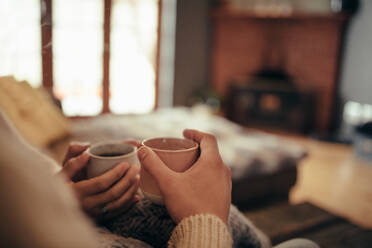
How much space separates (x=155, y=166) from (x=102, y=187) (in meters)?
0.09

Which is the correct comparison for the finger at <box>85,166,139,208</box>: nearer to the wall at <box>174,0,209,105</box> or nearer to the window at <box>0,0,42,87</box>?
the window at <box>0,0,42,87</box>

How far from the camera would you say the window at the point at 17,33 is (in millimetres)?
396

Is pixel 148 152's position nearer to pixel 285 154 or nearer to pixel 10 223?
pixel 10 223

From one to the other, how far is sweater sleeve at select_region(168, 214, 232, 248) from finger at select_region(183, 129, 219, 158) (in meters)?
0.08

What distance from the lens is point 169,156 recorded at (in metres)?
0.40

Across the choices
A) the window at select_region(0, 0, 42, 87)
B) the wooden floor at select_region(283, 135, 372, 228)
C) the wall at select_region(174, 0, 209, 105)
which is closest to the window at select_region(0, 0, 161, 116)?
the window at select_region(0, 0, 42, 87)

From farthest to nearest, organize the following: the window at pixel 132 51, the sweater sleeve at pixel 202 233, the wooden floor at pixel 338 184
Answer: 1. the wooden floor at pixel 338 184
2. the window at pixel 132 51
3. the sweater sleeve at pixel 202 233

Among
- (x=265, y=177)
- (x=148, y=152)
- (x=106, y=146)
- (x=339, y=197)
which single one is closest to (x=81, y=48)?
(x=106, y=146)

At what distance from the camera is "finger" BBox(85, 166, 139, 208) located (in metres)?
0.41

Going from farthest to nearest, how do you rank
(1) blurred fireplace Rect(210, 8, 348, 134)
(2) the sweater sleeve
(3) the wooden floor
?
(1) blurred fireplace Rect(210, 8, 348, 134) < (3) the wooden floor < (2) the sweater sleeve

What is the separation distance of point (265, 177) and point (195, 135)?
1.11m

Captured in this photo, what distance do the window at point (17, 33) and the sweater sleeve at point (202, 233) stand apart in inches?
12.2

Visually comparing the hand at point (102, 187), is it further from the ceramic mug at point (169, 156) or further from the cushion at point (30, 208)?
the cushion at point (30, 208)

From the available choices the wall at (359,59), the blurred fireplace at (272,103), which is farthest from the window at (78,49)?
the wall at (359,59)
